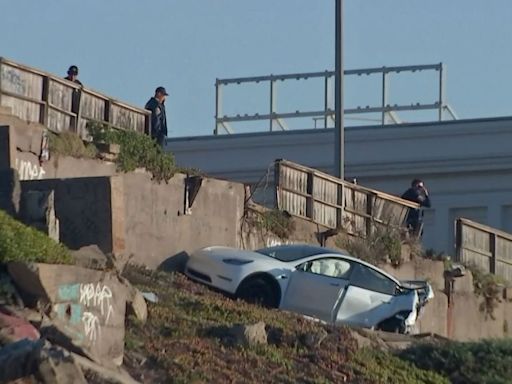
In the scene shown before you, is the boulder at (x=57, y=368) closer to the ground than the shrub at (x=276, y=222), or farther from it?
closer to the ground

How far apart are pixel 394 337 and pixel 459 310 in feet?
35.2

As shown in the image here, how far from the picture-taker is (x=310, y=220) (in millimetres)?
31797

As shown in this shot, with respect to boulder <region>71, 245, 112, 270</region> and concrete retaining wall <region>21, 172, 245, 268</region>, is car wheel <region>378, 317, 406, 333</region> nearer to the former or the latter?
concrete retaining wall <region>21, 172, 245, 268</region>

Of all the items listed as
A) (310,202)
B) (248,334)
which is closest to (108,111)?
(310,202)

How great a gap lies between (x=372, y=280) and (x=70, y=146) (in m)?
4.97

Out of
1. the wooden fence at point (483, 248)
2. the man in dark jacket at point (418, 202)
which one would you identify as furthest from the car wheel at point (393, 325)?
the wooden fence at point (483, 248)

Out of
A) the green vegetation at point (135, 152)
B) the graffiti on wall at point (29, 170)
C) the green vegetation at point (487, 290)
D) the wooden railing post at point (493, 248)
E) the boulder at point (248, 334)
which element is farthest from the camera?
the wooden railing post at point (493, 248)

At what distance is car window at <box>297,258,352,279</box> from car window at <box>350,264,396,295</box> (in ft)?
0.46

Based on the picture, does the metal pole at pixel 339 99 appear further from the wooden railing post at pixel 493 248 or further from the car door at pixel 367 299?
Answer: the wooden railing post at pixel 493 248

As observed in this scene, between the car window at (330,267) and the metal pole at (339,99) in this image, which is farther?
the metal pole at (339,99)

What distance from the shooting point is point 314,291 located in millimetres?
25938

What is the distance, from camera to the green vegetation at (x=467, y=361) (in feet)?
69.9

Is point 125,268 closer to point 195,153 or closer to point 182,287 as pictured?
point 182,287

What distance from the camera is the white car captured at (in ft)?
83.9
